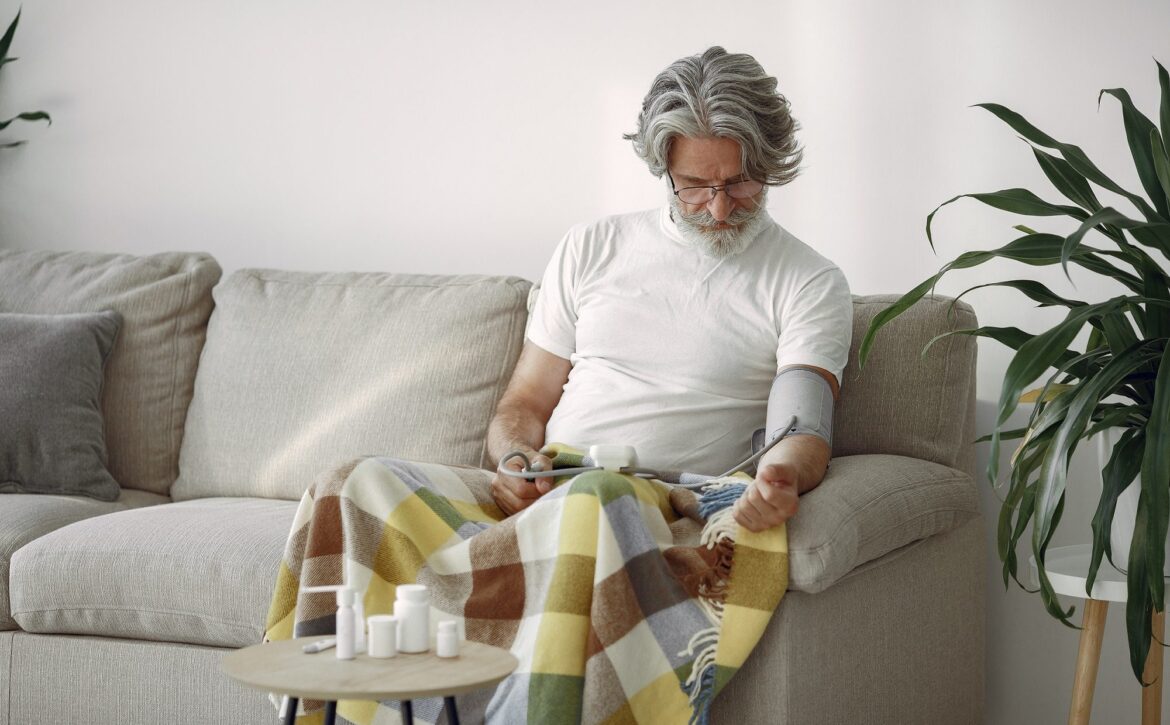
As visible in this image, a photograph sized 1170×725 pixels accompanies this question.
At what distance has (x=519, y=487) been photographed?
1988 millimetres

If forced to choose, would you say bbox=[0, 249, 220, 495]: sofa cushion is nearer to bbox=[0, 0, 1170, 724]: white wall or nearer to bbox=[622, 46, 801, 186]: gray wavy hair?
bbox=[0, 0, 1170, 724]: white wall

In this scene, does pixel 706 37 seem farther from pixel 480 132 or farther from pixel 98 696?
pixel 98 696

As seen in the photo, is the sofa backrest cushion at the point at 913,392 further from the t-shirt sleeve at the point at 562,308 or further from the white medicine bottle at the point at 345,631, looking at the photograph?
the white medicine bottle at the point at 345,631

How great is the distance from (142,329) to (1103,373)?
2009 mm

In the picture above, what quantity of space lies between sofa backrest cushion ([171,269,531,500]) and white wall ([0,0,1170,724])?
1.33 ft

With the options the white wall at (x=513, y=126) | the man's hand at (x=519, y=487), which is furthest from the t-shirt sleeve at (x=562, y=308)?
the white wall at (x=513, y=126)

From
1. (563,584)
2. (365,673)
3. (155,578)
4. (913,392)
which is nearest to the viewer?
(365,673)

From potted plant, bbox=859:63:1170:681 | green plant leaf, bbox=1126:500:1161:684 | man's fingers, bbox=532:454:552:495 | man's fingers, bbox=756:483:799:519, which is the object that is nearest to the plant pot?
potted plant, bbox=859:63:1170:681

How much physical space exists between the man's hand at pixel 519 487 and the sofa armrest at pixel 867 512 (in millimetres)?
402

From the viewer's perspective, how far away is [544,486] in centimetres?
196

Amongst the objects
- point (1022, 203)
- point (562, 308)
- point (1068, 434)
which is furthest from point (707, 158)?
point (1068, 434)

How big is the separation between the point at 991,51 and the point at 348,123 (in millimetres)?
1547

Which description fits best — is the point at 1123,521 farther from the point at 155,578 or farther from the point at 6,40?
the point at 6,40

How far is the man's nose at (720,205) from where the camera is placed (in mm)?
2217
